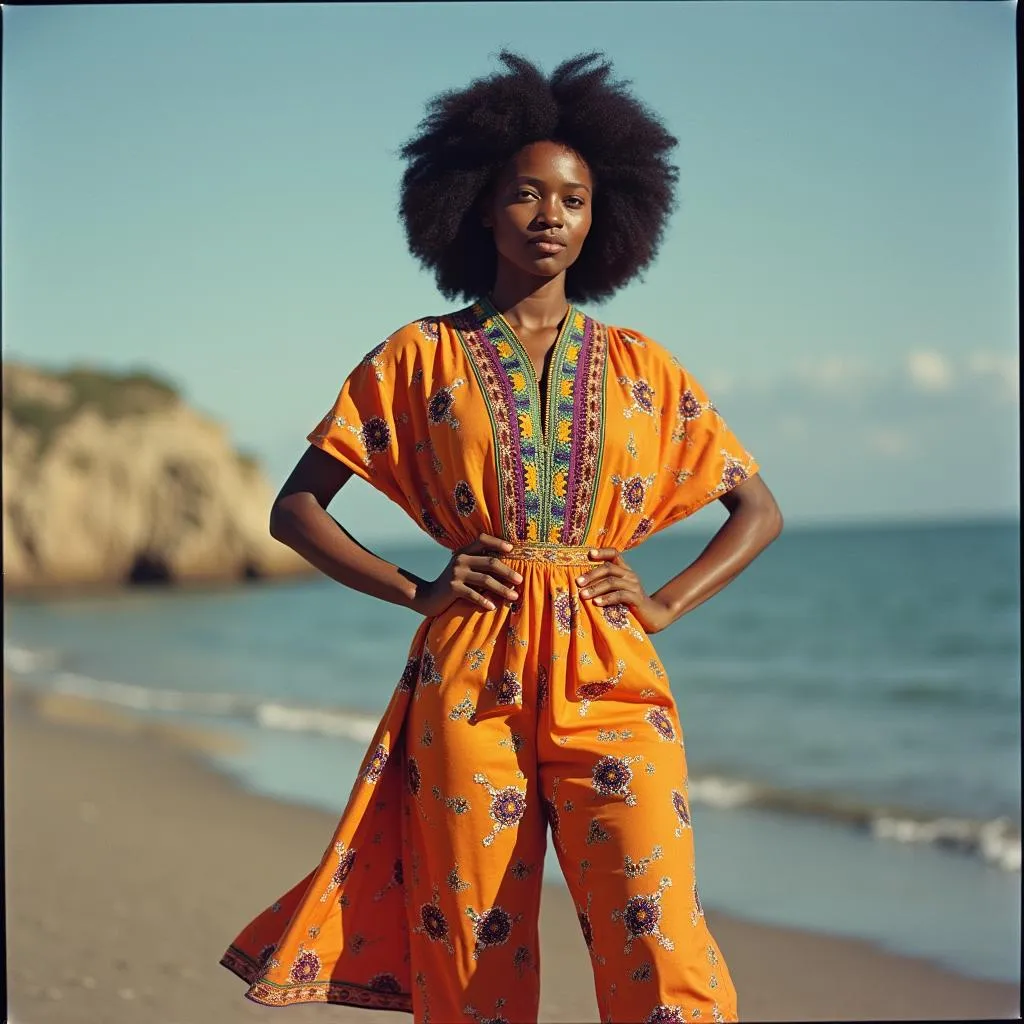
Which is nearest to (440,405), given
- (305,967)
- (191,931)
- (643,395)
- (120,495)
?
(643,395)

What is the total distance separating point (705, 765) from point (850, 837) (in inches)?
79.4

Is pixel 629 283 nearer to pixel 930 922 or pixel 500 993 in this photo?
pixel 500 993

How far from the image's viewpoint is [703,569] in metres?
3.04

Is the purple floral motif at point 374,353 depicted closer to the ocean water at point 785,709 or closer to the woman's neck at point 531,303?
the woman's neck at point 531,303

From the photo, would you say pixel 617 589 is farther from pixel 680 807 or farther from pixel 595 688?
pixel 680 807

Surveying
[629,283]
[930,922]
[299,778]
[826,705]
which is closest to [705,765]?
[299,778]

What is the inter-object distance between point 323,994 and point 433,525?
0.95 metres

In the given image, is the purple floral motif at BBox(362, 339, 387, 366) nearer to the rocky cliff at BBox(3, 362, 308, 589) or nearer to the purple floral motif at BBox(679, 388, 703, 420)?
the purple floral motif at BBox(679, 388, 703, 420)

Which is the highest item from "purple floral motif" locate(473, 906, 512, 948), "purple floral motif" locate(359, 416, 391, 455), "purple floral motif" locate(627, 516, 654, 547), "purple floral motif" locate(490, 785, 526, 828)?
"purple floral motif" locate(359, 416, 391, 455)

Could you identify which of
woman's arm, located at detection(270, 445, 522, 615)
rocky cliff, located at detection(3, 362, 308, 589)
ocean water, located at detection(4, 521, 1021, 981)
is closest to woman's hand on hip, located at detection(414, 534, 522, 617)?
woman's arm, located at detection(270, 445, 522, 615)

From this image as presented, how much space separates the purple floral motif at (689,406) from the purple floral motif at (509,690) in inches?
26.8

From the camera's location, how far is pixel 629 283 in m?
3.34

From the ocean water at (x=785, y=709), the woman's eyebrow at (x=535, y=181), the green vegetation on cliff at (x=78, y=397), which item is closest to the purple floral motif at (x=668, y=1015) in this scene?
the woman's eyebrow at (x=535, y=181)

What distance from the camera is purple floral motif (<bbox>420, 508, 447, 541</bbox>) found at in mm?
2996
